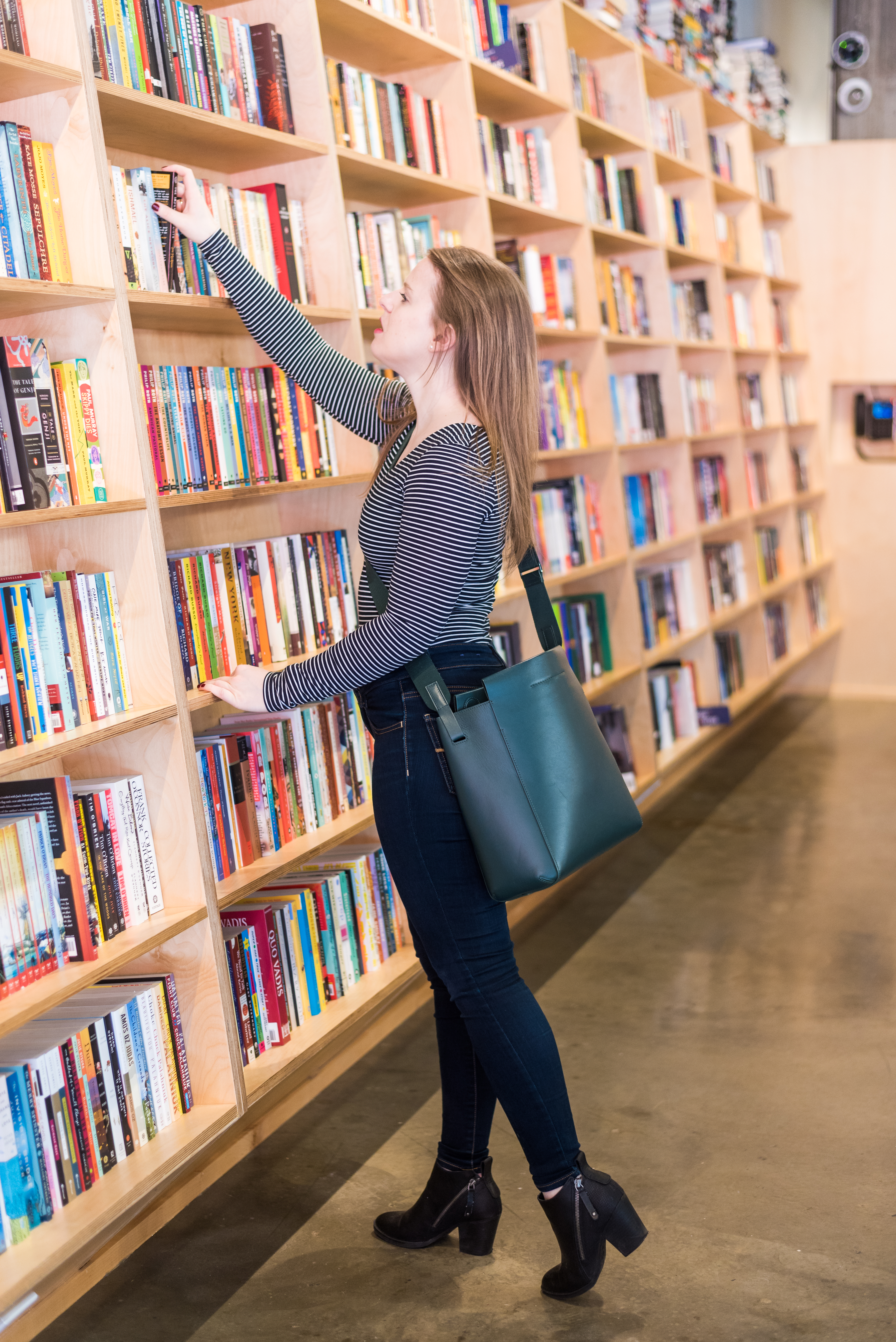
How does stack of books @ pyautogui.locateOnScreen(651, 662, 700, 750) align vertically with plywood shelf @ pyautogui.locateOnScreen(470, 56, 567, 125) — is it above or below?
below

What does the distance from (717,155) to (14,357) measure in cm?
436

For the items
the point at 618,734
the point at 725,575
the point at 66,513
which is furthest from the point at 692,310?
the point at 66,513

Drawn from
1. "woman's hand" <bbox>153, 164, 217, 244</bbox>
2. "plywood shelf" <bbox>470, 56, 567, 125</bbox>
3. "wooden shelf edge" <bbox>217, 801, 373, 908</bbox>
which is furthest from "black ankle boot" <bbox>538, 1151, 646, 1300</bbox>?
"plywood shelf" <bbox>470, 56, 567, 125</bbox>

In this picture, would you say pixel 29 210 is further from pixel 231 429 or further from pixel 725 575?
pixel 725 575

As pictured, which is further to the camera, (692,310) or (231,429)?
(692,310)

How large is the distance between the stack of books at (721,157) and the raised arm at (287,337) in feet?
11.5

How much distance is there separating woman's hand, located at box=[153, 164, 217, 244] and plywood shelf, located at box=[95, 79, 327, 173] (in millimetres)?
118

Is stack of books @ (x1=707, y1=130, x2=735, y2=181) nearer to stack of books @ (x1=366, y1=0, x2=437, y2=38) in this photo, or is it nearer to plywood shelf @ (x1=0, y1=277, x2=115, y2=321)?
stack of books @ (x1=366, y1=0, x2=437, y2=38)

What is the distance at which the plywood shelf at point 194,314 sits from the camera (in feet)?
6.86

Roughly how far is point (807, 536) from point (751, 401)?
837mm

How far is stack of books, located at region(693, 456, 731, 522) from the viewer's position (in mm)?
4922

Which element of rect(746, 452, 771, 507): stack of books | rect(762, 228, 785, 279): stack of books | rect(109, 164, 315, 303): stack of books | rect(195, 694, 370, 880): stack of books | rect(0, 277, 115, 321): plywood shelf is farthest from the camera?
rect(762, 228, 785, 279): stack of books

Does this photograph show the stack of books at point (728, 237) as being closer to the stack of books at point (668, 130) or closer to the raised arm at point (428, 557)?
the stack of books at point (668, 130)

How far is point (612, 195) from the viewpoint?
4.23 m
